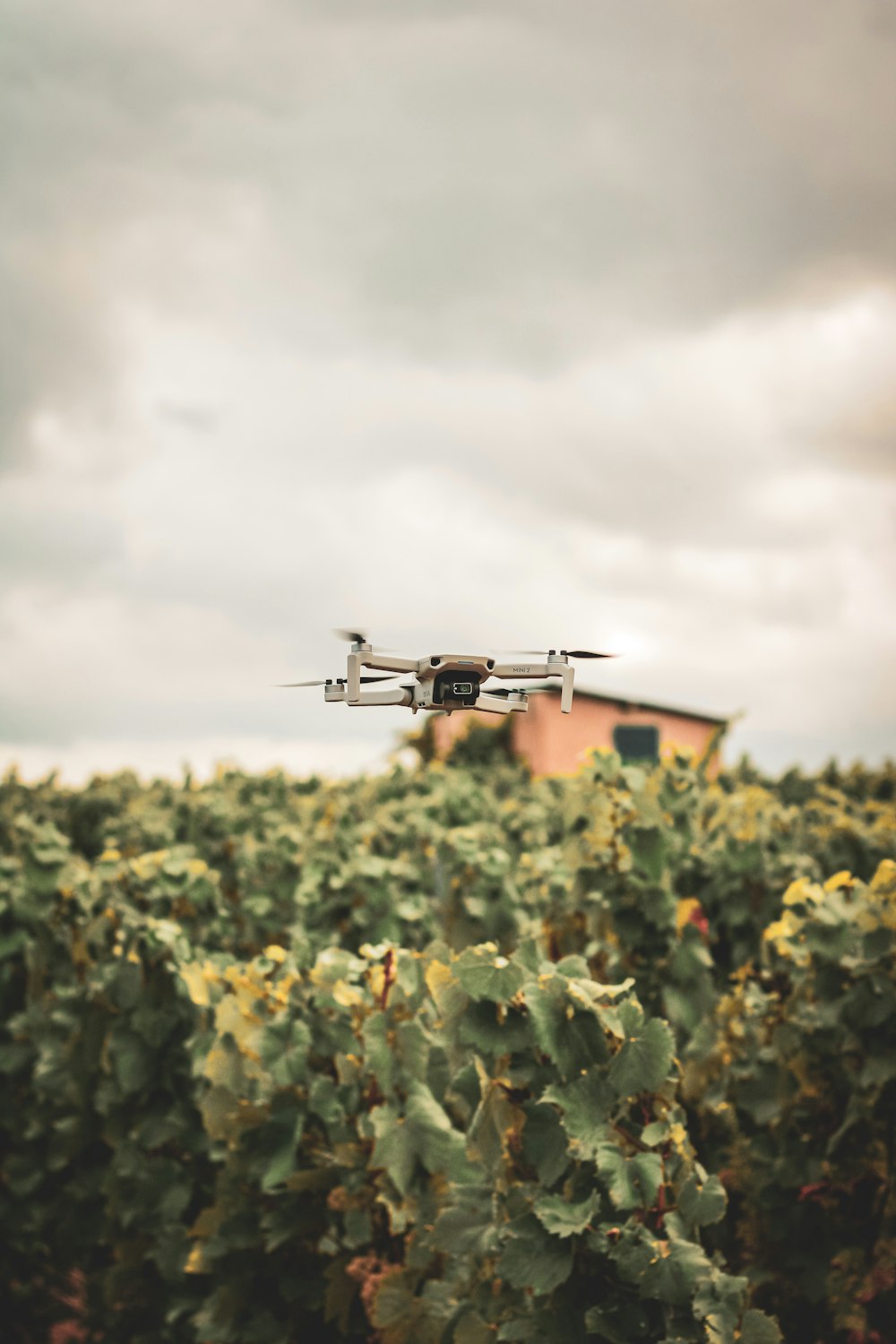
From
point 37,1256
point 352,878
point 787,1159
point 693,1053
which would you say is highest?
point 352,878

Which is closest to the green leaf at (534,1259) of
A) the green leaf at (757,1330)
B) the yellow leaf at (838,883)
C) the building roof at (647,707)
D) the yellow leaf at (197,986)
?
the green leaf at (757,1330)

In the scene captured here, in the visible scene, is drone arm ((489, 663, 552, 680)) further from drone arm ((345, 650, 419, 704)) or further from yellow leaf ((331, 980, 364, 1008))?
yellow leaf ((331, 980, 364, 1008))

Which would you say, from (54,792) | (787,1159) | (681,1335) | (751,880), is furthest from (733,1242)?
(54,792)

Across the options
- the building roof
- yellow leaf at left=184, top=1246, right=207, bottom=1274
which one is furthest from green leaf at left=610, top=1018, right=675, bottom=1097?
the building roof

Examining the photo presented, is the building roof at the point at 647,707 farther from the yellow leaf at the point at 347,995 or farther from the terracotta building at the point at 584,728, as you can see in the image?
the yellow leaf at the point at 347,995

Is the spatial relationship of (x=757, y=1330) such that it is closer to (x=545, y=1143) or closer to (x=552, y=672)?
(x=545, y=1143)

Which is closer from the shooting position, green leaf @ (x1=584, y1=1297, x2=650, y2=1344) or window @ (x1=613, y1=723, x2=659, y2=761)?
green leaf @ (x1=584, y1=1297, x2=650, y2=1344)

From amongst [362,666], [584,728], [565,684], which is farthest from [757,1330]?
[584,728]

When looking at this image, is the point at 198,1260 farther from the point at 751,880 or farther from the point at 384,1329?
the point at 751,880
